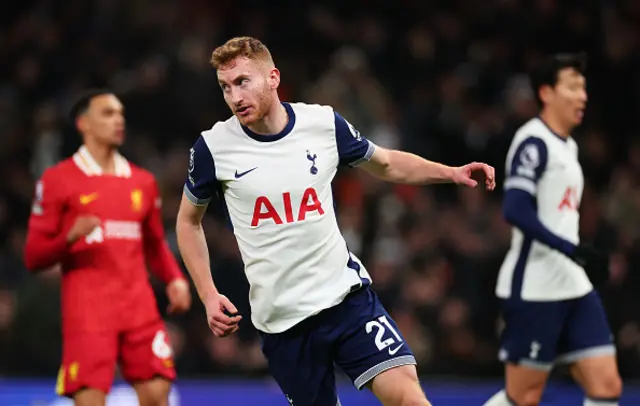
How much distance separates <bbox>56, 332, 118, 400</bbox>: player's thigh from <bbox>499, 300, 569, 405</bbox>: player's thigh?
235 centimetres

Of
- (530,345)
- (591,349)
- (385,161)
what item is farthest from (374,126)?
(385,161)

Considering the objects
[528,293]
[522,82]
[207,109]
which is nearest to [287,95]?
[207,109]

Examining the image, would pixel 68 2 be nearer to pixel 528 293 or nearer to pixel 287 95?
pixel 287 95

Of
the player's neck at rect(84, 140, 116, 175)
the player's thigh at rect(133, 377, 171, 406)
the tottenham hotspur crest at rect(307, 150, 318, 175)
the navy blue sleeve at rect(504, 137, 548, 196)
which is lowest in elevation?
the player's thigh at rect(133, 377, 171, 406)

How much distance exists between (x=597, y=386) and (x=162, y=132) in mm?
6208

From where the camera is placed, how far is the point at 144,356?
709 cm

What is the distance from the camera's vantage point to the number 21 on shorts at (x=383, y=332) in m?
5.54

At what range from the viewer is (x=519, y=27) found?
1326cm

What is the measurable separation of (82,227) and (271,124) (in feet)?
5.41

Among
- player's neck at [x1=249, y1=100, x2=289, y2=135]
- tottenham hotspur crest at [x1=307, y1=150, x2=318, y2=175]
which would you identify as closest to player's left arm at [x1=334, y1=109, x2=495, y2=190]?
tottenham hotspur crest at [x1=307, y1=150, x2=318, y2=175]

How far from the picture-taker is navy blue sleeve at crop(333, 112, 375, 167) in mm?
5773

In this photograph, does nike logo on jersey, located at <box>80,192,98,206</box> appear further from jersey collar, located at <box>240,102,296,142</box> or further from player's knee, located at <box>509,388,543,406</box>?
player's knee, located at <box>509,388,543,406</box>

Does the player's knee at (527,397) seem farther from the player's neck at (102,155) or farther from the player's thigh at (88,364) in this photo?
the player's neck at (102,155)

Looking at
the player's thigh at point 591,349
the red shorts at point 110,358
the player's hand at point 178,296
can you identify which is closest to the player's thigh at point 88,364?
the red shorts at point 110,358
